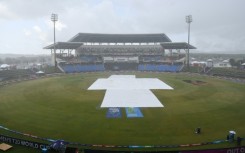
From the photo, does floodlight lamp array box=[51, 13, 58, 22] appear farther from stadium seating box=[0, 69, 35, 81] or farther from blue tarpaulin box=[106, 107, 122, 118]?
blue tarpaulin box=[106, 107, 122, 118]

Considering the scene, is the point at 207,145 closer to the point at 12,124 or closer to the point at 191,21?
the point at 12,124

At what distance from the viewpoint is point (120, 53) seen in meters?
127

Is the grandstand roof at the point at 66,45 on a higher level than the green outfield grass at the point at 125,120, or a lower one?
higher

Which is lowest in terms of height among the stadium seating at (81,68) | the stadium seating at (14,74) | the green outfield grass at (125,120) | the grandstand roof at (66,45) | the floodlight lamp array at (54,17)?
the green outfield grass at (125,120)

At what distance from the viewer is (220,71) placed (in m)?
93.4

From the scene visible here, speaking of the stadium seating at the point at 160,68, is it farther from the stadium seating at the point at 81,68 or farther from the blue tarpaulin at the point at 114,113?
the blue tarpaulin at the point at 114,113

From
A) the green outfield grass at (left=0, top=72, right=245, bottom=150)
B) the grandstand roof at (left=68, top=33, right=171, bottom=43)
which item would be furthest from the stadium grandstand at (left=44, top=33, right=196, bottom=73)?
the green outfield grass at (left=0, top=72, right=245, bottom=150)

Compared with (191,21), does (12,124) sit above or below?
below

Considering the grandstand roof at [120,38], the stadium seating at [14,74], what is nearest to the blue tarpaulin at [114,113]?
the stadium seating at [14,74]

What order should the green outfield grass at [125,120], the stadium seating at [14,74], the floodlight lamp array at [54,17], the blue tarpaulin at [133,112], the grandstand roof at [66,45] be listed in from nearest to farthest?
the green outfield grass at [125,120] < the blue tarpaulin at [133,112] < the stadium seating at [14,74] < the floodlight lamp array at [54,17] < the grandstand roof at [66,45]

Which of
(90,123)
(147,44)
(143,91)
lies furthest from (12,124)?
(147,44)

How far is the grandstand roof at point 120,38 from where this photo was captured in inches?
4840

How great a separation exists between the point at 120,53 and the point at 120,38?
826 centimetres

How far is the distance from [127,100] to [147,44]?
9330 centimetres
